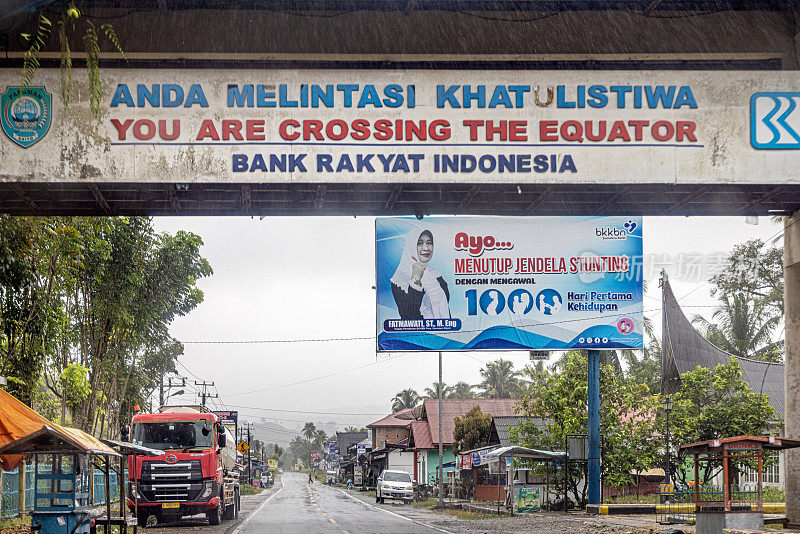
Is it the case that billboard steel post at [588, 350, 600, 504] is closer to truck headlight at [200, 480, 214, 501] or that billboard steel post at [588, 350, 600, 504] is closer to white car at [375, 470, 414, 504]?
truck headlight at [200, 480, 214, 501]

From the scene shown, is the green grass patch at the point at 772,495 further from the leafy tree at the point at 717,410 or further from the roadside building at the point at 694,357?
the roadside building at the point at 694,357

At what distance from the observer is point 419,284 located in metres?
22.8

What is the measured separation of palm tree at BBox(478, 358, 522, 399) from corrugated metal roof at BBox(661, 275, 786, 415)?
5508 centimetres

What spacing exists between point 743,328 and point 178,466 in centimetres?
3990

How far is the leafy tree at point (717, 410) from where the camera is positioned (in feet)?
112

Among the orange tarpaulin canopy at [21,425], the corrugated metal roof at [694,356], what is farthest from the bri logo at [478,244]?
the corrugated metal roof at [694,356]

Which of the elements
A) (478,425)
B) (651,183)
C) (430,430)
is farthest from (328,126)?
(430,430)

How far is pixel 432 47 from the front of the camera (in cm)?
1280

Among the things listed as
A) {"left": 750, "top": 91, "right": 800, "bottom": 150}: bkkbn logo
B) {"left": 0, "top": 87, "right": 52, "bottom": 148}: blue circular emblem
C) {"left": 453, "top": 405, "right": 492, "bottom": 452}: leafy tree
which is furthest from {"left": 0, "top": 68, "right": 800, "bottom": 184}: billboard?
{"left": 453, "top": 405, "right": 492, "bottom": 452}: leafy tree

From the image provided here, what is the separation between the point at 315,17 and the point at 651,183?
17.1 ft

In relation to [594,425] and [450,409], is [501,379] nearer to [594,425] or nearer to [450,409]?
[450,409]

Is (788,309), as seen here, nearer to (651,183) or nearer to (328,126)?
(651,183)

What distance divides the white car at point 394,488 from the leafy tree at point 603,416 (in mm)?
13767

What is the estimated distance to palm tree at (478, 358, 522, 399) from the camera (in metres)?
100
